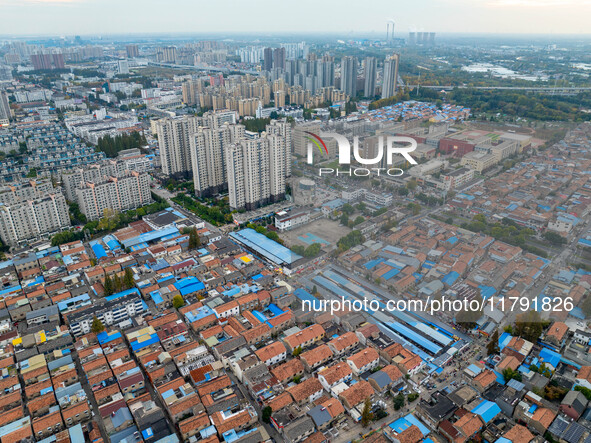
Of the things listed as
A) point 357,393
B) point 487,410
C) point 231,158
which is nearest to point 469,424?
point 487,410

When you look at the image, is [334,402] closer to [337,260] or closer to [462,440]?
[462,440]

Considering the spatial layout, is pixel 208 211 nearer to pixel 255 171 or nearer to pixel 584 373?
pixel 255 171

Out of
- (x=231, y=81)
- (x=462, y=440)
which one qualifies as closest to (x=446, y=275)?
(x=462, y=440)

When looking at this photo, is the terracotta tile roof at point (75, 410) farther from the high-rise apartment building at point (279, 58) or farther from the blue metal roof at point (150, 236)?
the high-rise apartment building at point (279, 58)

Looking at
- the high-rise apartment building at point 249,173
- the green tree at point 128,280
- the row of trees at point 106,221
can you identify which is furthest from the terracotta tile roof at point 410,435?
the row of trees at point 106,221

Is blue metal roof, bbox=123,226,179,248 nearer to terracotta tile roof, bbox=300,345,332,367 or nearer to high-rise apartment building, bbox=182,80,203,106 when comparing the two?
Result: terracotta tile roof, bbox=300,345,332,367

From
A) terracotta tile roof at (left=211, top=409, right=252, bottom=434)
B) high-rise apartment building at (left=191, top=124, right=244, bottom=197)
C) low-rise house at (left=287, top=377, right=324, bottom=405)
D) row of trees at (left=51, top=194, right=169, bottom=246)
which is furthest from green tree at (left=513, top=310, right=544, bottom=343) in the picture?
row of trees at (left=51, top=194, right=169, bottom=246)
